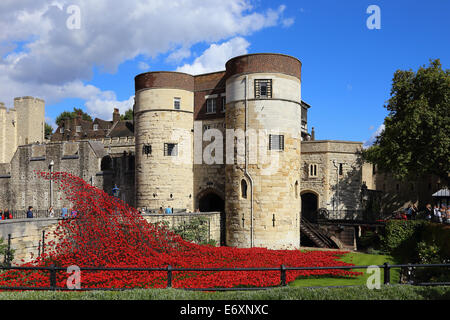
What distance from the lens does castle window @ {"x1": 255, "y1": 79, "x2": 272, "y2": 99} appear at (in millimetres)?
25953

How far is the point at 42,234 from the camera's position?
17.6m

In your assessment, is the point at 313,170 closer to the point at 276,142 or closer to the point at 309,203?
the point at 309,203

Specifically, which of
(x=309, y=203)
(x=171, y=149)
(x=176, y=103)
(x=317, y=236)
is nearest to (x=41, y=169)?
(x=171, y=149)

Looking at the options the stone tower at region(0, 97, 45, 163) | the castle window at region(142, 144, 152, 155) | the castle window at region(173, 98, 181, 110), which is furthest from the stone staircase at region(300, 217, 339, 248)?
the stone tower at region(0, 97, 45, 163)

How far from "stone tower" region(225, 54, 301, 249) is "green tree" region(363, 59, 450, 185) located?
819cm

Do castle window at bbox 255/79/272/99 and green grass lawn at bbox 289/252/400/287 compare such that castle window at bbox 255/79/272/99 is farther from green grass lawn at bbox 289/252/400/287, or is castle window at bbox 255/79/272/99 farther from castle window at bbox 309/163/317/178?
castle window at bbox 309/163/317/178

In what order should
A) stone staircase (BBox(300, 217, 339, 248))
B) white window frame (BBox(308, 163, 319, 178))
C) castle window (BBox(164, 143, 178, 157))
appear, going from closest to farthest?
stone staircase (BBox(300, 217, 339, 248)) < castle window (BBox(164, 143, 178, 157)) < white window frame (BBox(308, 163, 319, 178))

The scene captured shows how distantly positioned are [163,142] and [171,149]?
0.81 m

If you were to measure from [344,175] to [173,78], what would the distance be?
18558 millimetres

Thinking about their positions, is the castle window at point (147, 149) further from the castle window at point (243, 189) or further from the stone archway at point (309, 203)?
the stone archway at point (309, 203)

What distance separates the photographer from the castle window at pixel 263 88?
25953 mm

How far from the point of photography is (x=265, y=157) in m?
25.5
